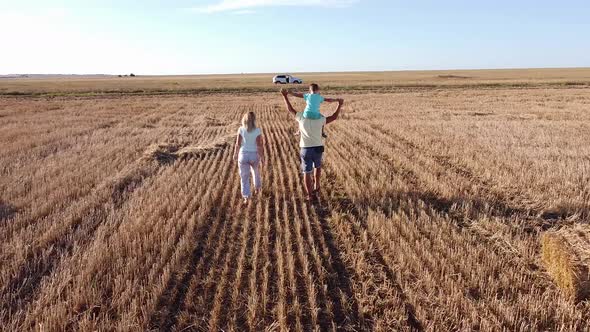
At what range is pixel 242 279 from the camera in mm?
4465

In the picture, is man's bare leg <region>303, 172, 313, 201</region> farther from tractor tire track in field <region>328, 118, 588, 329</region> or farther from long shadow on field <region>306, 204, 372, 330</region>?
long shadow on field <region>306, 204, 372, 330</region>

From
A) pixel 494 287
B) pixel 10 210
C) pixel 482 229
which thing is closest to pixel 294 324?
pixel 494 287

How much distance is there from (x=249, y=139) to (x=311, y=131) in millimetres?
1036

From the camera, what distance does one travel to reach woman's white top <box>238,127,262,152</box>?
22.6ft

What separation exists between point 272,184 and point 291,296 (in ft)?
14.0

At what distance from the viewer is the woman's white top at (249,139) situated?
690 centimetres

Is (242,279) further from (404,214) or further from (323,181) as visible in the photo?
(323,181)

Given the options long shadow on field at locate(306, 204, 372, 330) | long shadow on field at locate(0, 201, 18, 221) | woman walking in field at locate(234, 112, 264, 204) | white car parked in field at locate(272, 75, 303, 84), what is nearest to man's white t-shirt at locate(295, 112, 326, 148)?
woman walking in field at locate(234, 112, 264, 204)

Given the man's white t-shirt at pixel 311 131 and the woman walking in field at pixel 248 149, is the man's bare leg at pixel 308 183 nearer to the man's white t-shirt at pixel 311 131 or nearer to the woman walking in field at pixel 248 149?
the man's white t-shirt at pixel 311 131

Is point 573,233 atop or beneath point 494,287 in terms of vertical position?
atop

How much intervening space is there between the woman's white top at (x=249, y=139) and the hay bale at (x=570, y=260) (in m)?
4.30

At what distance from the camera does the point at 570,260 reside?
162 inches

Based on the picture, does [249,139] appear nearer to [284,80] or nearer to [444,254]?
[444,254]

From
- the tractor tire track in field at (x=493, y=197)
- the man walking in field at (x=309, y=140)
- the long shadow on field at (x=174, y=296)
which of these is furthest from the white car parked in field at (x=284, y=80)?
the long shadow on field at (x=174, y=296)
